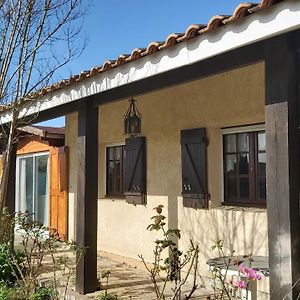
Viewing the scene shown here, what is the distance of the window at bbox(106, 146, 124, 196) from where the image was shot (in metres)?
9.05

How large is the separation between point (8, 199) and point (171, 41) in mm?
6561

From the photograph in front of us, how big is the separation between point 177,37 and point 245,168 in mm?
2864

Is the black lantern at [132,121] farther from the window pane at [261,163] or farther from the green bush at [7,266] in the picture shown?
the green bush at [7,266]

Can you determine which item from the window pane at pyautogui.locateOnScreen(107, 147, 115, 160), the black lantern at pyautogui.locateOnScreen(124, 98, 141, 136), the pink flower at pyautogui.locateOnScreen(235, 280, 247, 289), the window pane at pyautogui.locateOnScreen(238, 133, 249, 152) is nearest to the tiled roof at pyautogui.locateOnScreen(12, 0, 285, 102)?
the black lantern at pyautogui.locateOnScreen(124, 98, 141, 136)

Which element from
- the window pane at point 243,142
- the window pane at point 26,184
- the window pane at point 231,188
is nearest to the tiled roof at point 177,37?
the window pane at point 243,142

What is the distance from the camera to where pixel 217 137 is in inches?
256

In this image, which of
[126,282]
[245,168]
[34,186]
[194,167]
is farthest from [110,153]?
[34,186]

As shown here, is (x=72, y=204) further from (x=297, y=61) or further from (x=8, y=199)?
(x=297, y=61)

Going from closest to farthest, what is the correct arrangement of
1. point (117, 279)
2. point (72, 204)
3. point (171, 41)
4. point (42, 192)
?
point (171, 41) < point (117, 279) < point (72, 204) < point (42, 192)

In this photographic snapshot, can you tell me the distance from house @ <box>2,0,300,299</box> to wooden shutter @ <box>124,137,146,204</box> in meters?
0.02

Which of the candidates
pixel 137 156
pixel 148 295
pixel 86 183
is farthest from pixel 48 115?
pixel 148 295

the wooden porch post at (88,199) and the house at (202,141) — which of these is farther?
the wooden porch post at (88,199)

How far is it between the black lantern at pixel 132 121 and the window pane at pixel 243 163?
2005 millimetres

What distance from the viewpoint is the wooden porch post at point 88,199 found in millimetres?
6070
